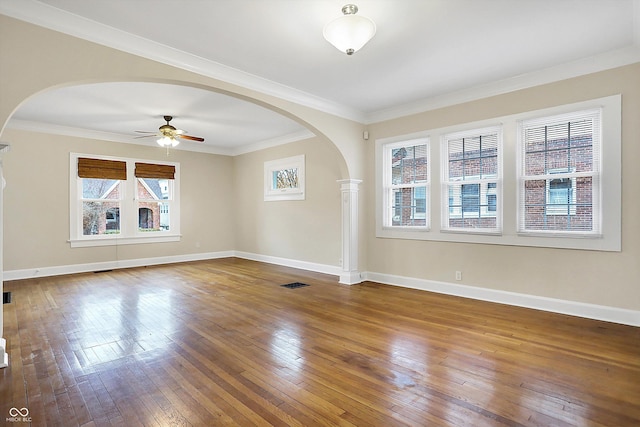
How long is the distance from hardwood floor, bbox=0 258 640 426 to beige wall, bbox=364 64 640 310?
362 millimetres

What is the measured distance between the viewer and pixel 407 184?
5301 mm

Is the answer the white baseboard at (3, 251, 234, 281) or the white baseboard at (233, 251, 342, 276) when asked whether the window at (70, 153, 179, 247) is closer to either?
the white baseboard at (3, 251, 234, 281)

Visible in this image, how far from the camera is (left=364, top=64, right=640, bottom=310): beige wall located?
3436 mm

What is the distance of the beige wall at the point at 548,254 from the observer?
3436 millimetres

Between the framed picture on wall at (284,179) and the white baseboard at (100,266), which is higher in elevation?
the framed picture on wall at (284,179)

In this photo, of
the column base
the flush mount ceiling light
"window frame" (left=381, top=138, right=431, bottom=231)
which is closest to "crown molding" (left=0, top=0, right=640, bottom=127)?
"window frame" (left=381, top=138, right=431, bottom=231)

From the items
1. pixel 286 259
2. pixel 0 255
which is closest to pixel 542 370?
pixel 0 255

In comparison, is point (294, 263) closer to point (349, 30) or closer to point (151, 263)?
point (151, 263)

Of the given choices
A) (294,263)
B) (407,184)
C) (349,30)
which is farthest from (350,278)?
(349,30)

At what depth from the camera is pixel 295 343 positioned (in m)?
3.07

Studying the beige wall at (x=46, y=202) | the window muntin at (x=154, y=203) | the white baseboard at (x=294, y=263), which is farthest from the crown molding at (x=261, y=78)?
the window muntin at (x=154, y=203)

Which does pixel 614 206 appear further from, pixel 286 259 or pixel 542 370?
pixel 286 259

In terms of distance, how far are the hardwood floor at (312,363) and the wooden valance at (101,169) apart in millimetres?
2958

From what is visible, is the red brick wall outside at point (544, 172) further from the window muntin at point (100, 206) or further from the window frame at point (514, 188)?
the window muntin at point (100, 206)
